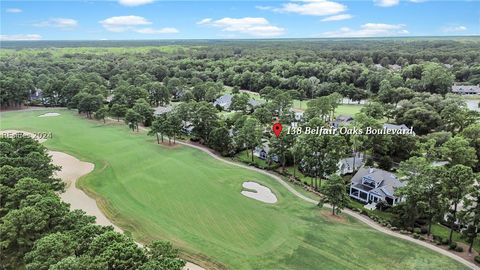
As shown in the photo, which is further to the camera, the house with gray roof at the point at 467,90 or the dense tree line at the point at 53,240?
the house with gray roof at the point at 467,90

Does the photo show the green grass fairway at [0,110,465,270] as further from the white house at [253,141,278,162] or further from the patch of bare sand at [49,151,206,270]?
the white house at [253,141,278,162]

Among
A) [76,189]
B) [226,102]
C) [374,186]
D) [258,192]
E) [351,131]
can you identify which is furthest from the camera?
[226,102]

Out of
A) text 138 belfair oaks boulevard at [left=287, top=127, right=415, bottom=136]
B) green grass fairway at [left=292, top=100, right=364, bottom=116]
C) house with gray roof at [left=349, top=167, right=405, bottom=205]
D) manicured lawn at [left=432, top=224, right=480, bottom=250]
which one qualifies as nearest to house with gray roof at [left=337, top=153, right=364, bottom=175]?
text 138 belfair oaks boulevard at [left=287, top=127, right=415, bottom=136]

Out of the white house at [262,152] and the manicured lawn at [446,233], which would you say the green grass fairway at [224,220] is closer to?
the manicured lawn at [446,233]

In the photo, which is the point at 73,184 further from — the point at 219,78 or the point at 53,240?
the point at 219,78

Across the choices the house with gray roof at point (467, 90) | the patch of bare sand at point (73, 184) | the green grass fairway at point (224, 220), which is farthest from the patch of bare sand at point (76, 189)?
the house with gray roof at point (467, 90)

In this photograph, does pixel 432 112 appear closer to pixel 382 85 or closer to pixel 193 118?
pixel 382 85

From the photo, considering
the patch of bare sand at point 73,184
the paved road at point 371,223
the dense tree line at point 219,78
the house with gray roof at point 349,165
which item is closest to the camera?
the paved road at point 371,223

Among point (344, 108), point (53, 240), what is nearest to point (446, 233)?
point (53, 240)
